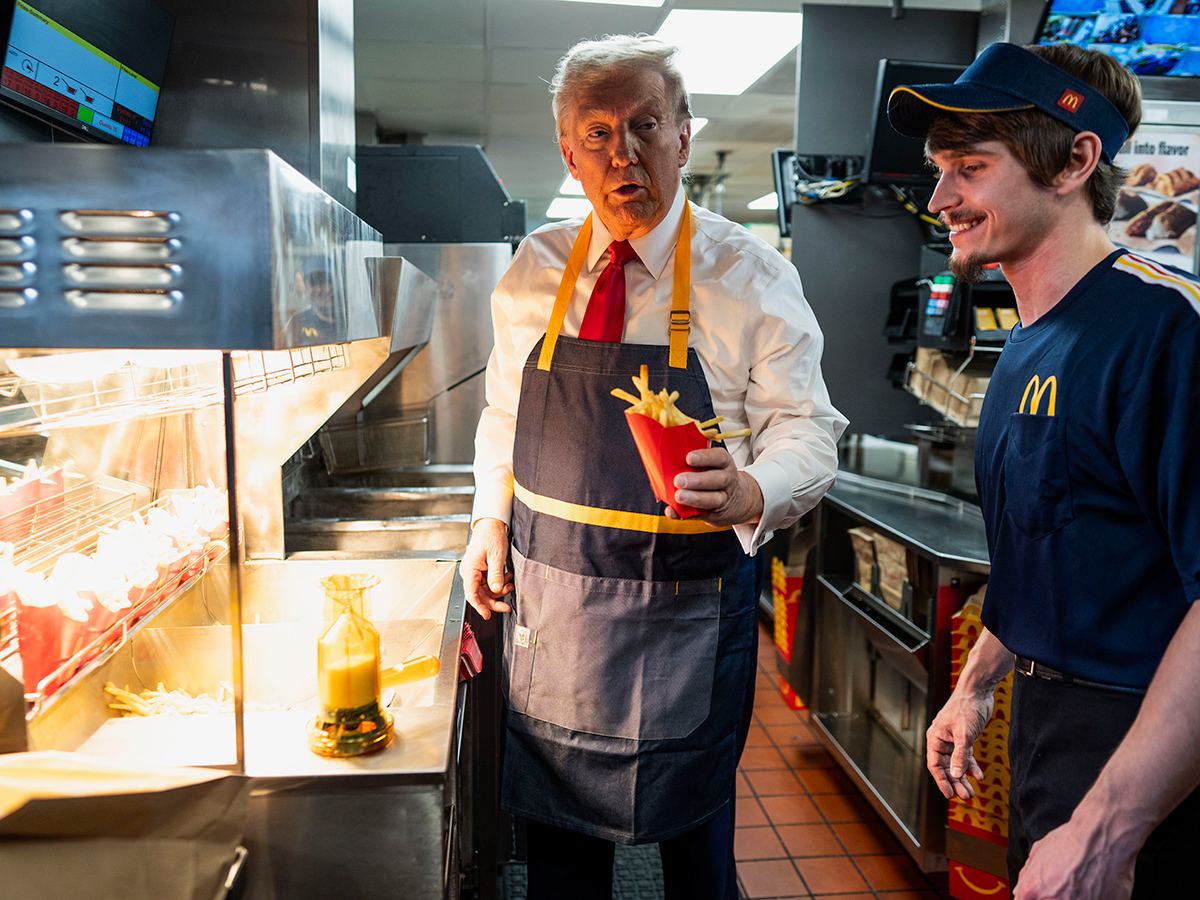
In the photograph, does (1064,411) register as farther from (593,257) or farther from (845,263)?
(845,263)

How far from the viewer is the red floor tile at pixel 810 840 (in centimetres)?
260

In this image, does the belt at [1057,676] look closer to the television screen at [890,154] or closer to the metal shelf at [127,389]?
the metal shelf at [127,389]

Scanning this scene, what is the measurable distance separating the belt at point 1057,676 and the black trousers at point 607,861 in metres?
0.51

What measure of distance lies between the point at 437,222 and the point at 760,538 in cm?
263

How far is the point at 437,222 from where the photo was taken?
358 cm

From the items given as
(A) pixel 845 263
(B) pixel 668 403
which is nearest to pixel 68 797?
(B) pixel 668 403

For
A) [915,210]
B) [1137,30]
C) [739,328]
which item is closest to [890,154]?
[915,210]

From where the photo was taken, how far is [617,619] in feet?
4.84

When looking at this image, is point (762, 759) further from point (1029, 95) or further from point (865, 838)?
point (1029, 95)

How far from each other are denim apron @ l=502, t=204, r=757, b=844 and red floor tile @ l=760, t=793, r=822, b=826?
1.42 meters

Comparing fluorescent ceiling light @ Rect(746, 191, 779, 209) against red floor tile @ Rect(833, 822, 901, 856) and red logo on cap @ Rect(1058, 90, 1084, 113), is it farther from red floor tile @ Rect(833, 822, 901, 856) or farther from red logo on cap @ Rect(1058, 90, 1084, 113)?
red logo on cap @ Rect(1058, 90, 1084, 113)

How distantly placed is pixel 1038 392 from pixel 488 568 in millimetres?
1027

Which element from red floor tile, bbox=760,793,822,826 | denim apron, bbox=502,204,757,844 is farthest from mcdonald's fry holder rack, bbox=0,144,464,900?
red floor tile, bbox=760,793,822,826

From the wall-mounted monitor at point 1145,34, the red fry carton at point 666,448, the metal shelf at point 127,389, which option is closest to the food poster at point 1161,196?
the wall-mounted monitor at point 1145,34
